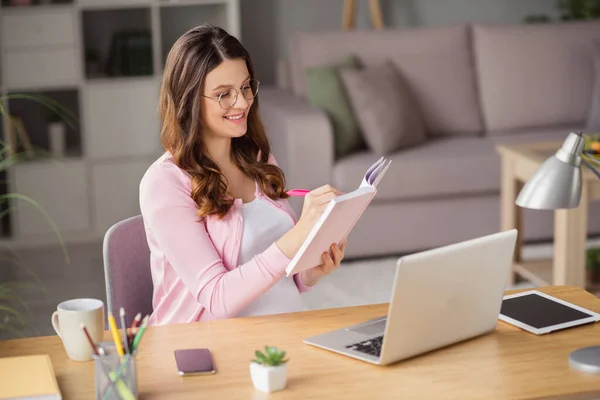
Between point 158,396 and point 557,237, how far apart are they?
7.31 ft

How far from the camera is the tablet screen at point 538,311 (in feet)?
5.92

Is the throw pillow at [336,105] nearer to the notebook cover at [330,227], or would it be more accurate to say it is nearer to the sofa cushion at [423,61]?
the sofa cushion at [423,61]

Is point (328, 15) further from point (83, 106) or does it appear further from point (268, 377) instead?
point (268, 377)

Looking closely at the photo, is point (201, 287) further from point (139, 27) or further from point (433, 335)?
point (139, 27)

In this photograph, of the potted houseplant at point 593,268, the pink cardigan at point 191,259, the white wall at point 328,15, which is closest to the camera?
the pink cardigan at point 191,259

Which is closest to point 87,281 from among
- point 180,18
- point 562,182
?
point 180,18

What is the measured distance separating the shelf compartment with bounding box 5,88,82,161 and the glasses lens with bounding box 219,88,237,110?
2920 mm

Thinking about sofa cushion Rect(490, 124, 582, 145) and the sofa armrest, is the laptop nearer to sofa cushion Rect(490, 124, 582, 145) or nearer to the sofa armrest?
the sofa armrest

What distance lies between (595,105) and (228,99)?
298 centimetres

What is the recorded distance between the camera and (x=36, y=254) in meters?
4.55

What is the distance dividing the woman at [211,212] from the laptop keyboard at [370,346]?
0.83 ft

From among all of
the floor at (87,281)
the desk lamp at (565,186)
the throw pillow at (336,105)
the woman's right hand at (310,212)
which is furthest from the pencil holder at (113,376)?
the throw pillow at (336,105)

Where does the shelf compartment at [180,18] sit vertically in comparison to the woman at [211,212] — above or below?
above

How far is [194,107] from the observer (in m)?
2.01
